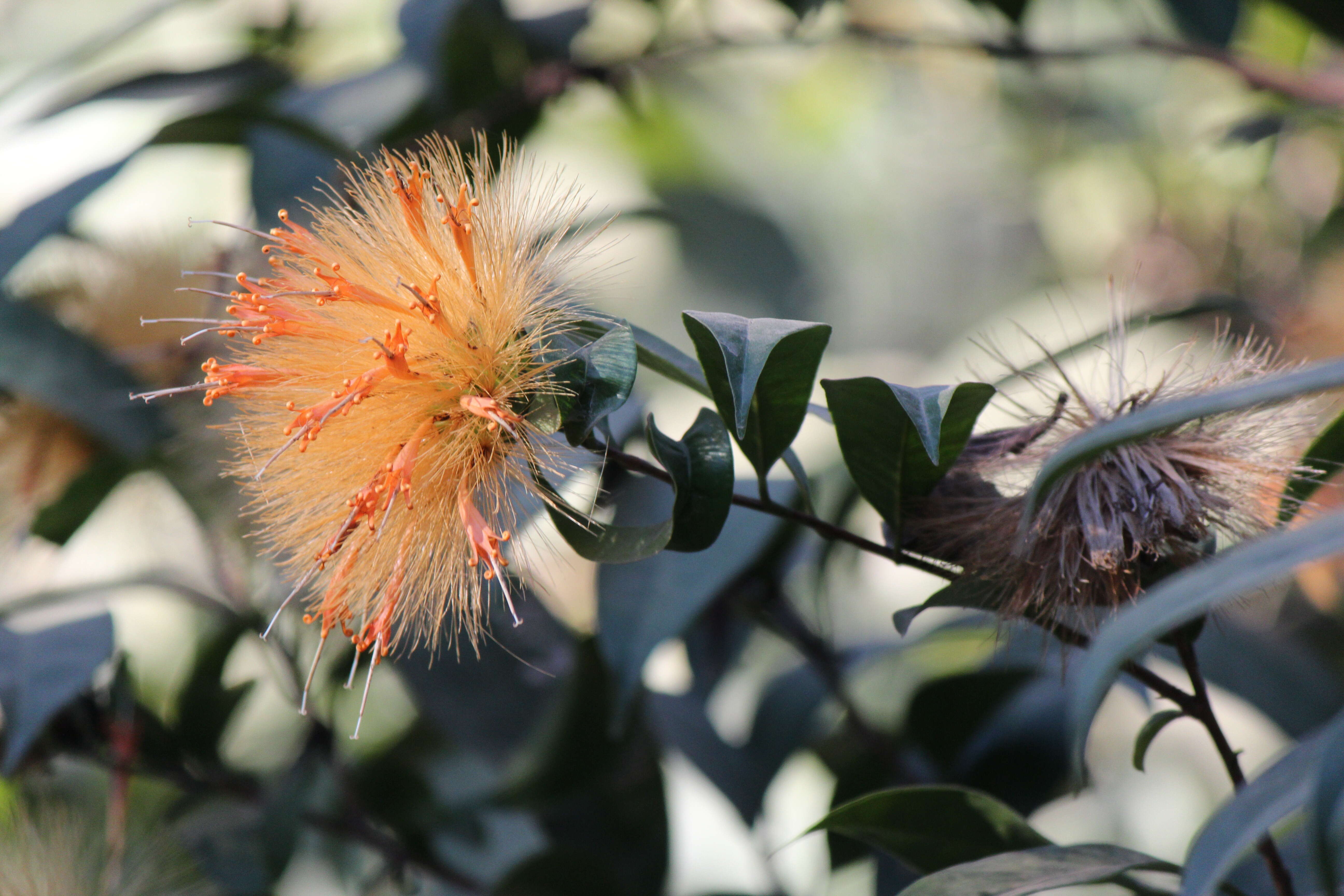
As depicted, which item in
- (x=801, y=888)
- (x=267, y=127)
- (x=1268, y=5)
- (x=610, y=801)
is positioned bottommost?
(x=801, y=888)

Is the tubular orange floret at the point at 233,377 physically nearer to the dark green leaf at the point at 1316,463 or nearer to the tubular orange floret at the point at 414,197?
the tubular orange floret at the point at 414,197

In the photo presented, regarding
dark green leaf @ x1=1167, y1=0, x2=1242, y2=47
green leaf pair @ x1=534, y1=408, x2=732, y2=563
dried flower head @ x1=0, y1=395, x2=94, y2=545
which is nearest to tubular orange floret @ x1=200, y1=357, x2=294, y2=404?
green leaf pair @ x1=534, y1=408, x2=732, y2=563

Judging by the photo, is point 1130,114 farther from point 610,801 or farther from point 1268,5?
point 610,801

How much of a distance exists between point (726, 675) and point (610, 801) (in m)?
0.21

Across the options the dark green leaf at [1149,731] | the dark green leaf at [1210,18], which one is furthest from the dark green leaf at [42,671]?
the dark green leaf at [1210,18]

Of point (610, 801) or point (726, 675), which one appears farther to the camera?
point (726, 675)

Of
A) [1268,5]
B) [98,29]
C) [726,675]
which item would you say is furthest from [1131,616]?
[98,29]

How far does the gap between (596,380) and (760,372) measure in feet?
0.24

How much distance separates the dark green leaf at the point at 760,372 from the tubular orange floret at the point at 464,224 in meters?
0.11

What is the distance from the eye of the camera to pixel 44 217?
79 centimetres

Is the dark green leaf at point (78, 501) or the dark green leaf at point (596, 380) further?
the dark green leaf at point (78, 501)

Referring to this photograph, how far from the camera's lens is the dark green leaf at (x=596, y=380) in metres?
0.40

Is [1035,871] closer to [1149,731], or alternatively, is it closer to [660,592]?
[1149,731]

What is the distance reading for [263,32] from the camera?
133 centimetres
